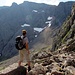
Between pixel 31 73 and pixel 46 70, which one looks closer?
pixel 31 73

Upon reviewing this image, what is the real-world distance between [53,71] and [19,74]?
3323 mm

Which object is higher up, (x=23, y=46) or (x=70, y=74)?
(x=23, y=46)

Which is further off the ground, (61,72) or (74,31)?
(74,31)

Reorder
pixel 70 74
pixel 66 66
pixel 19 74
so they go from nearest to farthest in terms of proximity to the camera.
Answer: pixel 70 74 < pixel 19 74 < pixel 66 66

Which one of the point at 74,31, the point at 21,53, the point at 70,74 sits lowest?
the point at 70,74

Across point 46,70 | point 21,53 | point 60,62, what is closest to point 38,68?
point 46,70

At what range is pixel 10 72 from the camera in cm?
2277

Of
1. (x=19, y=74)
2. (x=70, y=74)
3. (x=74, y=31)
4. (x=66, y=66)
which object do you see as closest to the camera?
(x=70, y=74)

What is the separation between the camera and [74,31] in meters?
91.7

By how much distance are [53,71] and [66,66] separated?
3.24m

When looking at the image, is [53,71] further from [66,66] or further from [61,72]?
[66,66]

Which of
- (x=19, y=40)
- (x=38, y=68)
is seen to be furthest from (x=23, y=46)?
(x=38, y=68)

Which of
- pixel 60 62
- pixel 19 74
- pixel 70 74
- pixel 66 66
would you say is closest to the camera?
pixel 70 74

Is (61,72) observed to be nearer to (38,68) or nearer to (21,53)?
(38,68)
